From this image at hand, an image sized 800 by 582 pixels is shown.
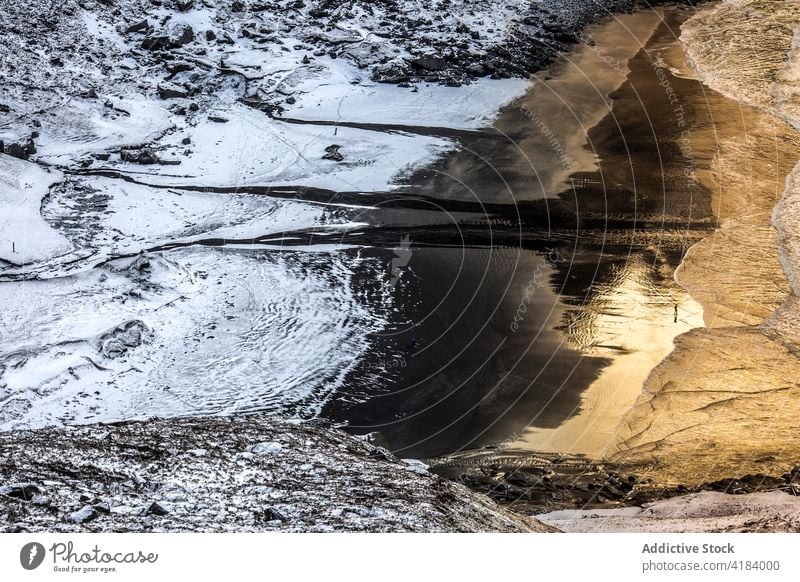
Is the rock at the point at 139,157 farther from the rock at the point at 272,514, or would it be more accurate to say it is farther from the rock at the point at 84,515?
the rock at the point at 272,514

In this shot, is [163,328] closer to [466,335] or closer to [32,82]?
[466,335]

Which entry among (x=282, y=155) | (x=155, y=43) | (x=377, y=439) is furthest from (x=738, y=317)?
(x=155, y=43)

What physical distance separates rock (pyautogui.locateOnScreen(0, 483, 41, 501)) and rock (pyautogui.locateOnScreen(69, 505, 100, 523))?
66 cm

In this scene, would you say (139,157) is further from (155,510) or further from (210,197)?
(155,510)

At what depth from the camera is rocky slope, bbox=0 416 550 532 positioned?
11.6 m

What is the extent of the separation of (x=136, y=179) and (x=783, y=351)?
42.8 feet

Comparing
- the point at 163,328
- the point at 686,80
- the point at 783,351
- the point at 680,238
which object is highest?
the point at 686,80

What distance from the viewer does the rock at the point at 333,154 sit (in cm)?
2300

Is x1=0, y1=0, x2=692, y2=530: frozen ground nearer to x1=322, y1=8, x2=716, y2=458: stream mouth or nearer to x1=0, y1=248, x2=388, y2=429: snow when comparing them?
x1=0, y1=248, x2=388, y2=429: snow

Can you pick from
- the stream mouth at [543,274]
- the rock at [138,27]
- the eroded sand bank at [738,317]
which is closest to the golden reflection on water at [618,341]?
the stream mouth at [543,274]

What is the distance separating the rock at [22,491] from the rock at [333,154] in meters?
12.4

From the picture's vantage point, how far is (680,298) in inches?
746
